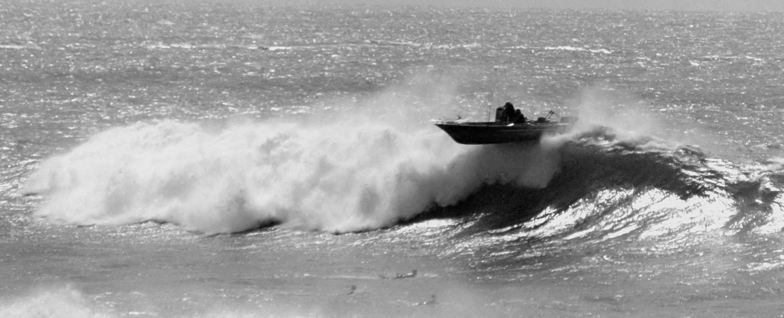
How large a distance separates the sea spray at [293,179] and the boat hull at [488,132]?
388mm

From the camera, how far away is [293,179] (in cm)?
2614

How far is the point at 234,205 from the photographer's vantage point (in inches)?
985

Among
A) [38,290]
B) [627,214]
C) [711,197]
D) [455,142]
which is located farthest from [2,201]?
[711,197]

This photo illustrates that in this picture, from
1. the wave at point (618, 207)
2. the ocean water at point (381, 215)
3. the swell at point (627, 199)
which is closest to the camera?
the ocean water at point (381, 215)

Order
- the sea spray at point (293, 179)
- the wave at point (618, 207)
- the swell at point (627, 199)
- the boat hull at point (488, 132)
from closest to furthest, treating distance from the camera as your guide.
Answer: the wave at point (618, 207) < the swell at point (627, 199) < the boat hull at point (488, 132) < the sea spray at point (293, 179)

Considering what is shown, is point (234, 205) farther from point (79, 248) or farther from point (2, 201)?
point (2, 201)

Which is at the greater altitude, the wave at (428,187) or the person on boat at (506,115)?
the person on boat at (506,115)

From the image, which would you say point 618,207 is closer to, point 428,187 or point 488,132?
point 488,132

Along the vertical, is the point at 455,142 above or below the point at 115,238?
above

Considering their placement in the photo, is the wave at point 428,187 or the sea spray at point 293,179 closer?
the wave at point 428,187

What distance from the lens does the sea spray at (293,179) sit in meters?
24.7

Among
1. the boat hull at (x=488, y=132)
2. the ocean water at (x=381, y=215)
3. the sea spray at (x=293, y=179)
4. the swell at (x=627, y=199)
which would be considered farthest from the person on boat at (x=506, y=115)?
the swell at (x=627, y=199)

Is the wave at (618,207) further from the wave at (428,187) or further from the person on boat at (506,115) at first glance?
the person on boat at (506,115)

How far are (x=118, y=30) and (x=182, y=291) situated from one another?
7890cm
